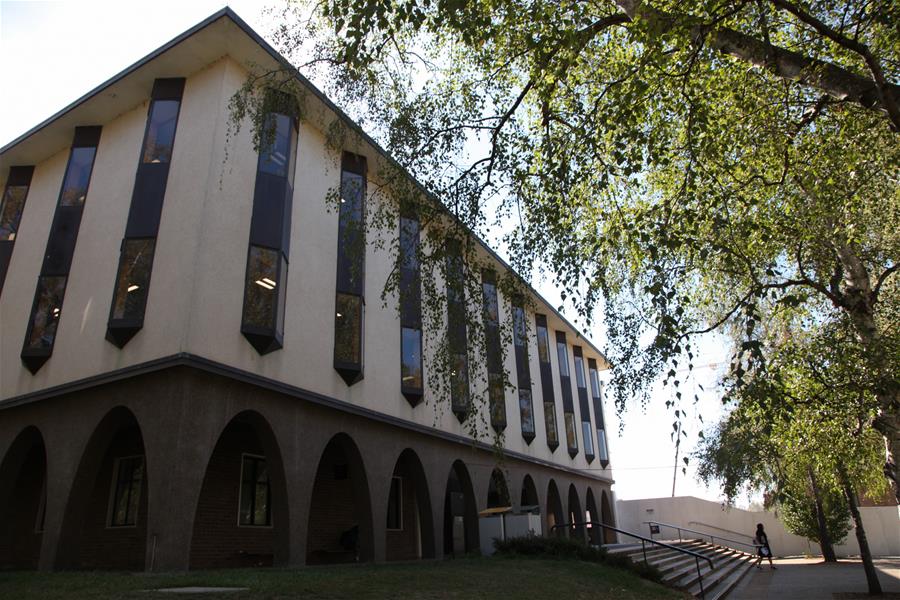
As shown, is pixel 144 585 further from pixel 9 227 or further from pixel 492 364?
pixel 9 227

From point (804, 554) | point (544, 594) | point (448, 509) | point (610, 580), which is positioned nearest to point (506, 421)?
point (448, 509)

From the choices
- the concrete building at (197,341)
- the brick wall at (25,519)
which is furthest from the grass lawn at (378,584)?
the brick wall at (25,519)

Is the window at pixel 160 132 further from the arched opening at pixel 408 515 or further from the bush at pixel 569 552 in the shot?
the bush at pixel 569 552

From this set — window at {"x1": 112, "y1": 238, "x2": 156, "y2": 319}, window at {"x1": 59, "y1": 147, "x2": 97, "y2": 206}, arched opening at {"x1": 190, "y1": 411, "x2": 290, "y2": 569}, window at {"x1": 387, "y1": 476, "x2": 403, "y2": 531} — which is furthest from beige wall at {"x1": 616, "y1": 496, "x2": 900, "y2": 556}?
window at {"x1": 59, "y1": 147, "x2": 97, "y2": 206}

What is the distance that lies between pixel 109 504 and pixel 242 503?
133 inches

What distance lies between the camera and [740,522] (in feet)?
122

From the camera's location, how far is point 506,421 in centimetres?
2447

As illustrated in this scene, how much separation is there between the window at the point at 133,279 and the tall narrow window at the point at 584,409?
2588 cm

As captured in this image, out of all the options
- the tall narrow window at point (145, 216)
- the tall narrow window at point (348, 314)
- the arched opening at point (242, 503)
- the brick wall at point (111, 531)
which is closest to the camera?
the tall narrow window at point (145, 216)

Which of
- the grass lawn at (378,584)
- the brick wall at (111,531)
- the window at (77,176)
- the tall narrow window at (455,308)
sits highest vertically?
the window at (77,176)

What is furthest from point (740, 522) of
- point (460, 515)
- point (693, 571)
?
point (460, 515)

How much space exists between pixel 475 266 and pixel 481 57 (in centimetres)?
319

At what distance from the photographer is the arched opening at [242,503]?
44.7 feet

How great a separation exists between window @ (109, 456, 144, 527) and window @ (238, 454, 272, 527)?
2.45 m
